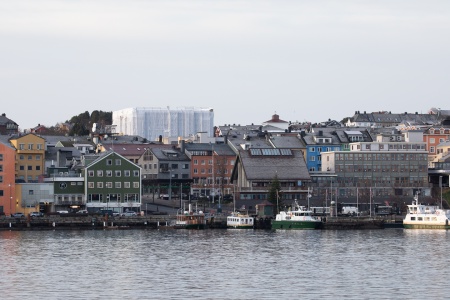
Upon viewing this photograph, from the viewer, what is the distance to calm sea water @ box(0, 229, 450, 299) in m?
58.6

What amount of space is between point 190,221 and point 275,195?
15013 millimetres

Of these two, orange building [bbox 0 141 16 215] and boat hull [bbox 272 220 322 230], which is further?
orange building [bbox 0 141 16 215]

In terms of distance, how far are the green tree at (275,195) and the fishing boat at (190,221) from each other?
11.9 metres

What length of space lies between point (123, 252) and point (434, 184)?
246ft

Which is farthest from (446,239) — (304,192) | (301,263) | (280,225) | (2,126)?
(2,126)

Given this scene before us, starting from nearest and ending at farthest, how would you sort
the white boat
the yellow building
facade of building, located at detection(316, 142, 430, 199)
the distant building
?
the white boat < the yellow building < facade of building, located at detection(316, 142, 430, 199) < the distant building

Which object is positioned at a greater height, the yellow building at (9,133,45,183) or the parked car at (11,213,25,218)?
the yellow building at (9,133,45,183)

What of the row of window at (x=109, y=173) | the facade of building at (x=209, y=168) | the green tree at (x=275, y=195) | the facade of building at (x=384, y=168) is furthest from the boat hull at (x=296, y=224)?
the facade of building at (x=209, y=168)

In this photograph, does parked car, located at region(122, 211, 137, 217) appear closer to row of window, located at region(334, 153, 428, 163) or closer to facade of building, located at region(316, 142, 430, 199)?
facade of building, located at region(316, 142, 430, 199)

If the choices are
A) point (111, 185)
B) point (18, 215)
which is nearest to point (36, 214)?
point (18, 215)

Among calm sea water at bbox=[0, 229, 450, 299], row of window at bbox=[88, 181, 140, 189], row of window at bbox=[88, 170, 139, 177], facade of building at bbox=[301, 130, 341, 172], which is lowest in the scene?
calm sea water at bbox=[0, 229, 450, 299]

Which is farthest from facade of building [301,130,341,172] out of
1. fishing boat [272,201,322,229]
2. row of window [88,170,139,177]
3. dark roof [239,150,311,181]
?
fishing boat [272,201,322,229]

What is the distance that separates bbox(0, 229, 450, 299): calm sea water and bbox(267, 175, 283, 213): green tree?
20.1 m

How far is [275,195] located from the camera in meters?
128
